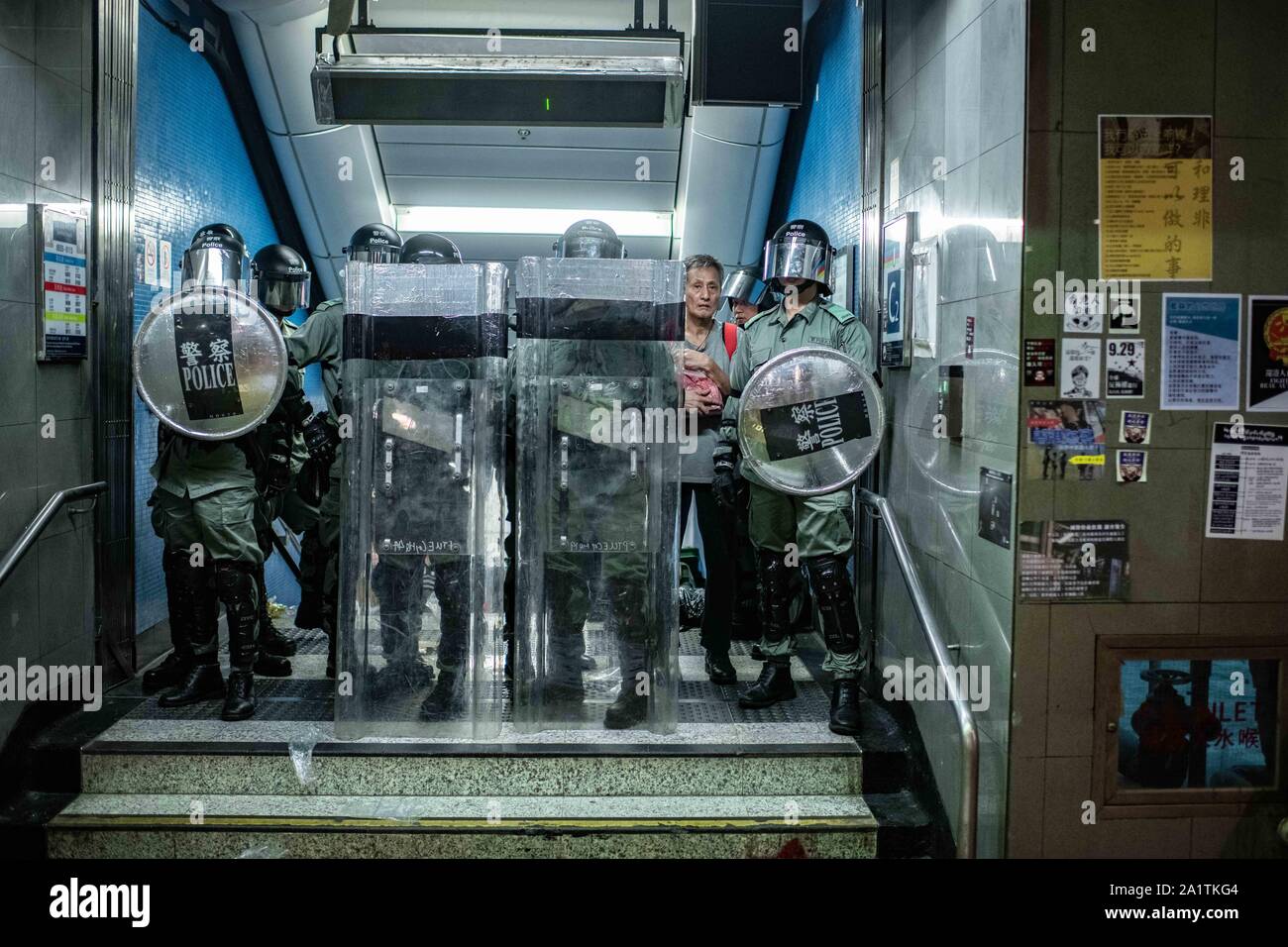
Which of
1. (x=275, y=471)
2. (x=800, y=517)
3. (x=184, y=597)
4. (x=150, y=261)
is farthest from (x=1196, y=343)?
(x=150, y=261)

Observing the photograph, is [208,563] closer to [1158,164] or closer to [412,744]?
[412,744]

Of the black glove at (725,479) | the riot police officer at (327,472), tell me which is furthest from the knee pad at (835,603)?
the riot police officer at (327,472)

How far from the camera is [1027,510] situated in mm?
2816

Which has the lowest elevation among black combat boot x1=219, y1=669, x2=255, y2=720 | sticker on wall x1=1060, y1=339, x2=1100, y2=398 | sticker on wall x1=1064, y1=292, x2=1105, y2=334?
black combat boot x1=219, y1=669, x2=255, y2=720

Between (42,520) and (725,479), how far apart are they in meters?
2.18

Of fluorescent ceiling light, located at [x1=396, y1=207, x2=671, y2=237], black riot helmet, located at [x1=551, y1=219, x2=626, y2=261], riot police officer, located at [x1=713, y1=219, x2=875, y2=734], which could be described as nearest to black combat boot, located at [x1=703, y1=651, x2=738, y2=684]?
riot police officer, located at [x1=713, y1=219, x2=875, y2=734]

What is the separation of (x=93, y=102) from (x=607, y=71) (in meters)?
1.85

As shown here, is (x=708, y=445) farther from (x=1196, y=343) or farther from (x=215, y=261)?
(x=215, y=261)

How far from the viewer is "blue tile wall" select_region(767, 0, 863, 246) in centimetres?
458

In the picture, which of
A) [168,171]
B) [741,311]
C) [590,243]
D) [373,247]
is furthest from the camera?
[741,311]

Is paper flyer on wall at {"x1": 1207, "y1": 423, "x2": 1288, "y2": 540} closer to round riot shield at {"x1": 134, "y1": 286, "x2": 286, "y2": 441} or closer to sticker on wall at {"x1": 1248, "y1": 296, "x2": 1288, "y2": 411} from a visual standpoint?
sticker on wall at {"x1": 1248, "y1": 296, "x2": 1288, "y2": 411}

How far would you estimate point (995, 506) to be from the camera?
9.64 ft

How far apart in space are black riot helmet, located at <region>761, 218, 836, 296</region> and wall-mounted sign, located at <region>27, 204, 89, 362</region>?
236cm

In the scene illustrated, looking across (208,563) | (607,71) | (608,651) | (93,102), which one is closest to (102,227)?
(93,102)
